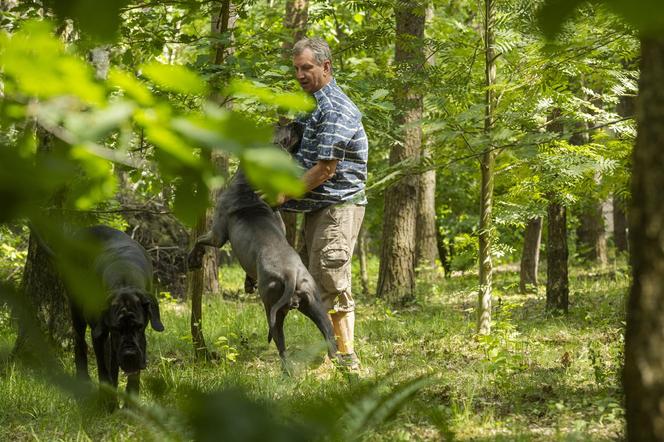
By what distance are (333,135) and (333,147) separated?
0.31ft

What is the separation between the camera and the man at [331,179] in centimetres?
621

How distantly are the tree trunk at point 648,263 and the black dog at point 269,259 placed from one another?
393cm

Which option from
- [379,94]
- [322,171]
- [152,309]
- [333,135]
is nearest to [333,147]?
[333,135]

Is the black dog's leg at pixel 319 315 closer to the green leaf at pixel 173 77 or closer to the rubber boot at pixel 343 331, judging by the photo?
the rubber boot at pixel 343 331

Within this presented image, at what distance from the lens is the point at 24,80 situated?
920mm

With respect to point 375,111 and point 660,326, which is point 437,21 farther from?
point 660,326

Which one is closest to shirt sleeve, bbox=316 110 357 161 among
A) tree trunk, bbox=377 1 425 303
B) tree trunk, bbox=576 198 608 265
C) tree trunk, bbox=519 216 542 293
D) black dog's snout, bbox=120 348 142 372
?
black dog's snout, bbox=120 348 142 372

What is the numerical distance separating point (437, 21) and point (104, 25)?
690 inches

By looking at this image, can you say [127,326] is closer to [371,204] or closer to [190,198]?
[190,198]

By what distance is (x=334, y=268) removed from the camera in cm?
661

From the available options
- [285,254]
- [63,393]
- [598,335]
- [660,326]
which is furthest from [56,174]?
[598,335]

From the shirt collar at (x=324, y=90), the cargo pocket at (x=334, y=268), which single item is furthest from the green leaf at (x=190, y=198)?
the cargo pocket at (x=334, y=268)

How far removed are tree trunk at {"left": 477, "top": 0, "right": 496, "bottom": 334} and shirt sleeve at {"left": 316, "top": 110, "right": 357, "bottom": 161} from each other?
5.64ft

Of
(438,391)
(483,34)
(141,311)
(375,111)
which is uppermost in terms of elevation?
(483,34)
